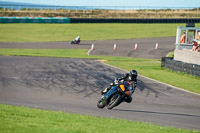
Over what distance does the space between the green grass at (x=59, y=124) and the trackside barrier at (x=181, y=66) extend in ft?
44.4

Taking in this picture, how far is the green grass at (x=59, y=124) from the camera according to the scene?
9.12m

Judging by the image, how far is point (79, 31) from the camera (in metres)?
60.4

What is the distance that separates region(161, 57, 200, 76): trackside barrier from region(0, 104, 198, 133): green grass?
44.4 ft

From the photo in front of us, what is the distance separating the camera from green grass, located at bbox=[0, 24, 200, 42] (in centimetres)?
5338

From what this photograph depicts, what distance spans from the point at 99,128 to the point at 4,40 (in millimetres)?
40692

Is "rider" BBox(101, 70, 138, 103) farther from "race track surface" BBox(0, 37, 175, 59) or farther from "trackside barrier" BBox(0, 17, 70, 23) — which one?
"trackside barrier" BBox(0, 17, 70, 23)

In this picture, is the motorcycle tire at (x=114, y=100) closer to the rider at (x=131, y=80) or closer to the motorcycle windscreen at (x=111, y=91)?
the motorcycle windscreen at (x=111, y=91)

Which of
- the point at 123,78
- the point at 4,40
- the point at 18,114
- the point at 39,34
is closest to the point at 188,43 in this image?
the point at 123,78

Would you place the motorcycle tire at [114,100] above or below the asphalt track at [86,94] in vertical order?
above

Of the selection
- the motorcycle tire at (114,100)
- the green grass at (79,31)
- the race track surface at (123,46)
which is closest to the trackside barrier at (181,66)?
the race track surface at (123,46)

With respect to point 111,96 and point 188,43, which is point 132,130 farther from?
point 188,43

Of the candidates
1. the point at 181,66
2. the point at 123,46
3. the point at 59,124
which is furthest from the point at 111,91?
the point at 123,46

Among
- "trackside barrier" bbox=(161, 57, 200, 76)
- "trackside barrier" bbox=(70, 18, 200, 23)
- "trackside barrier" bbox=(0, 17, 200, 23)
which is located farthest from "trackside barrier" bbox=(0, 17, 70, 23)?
"trackside barrier" bbox=(161, 57, 200, 76)

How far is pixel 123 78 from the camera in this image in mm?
13719
